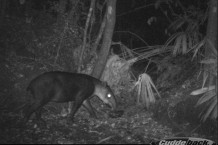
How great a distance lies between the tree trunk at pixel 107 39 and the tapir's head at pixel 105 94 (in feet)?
2.52

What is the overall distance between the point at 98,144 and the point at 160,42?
7.09m

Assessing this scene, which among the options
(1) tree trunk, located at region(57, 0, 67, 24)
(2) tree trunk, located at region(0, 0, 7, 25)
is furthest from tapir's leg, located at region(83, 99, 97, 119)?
(2) tree trunk, located at region(0, 0, 7, 25)

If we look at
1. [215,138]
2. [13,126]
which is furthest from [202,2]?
[13,126]

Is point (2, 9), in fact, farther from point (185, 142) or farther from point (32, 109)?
point (185, 142)

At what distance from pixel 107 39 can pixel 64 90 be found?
2322mm

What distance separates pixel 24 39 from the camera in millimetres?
10781

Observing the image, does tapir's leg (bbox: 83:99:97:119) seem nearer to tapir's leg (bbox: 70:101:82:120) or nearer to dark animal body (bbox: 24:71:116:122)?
dark animal body (bbox: 24:71:116:122)

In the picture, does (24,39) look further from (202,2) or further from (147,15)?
(202,2)

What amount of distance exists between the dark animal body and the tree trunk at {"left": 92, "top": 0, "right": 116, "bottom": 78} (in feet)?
2.53

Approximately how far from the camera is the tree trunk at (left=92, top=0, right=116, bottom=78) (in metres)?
9.52

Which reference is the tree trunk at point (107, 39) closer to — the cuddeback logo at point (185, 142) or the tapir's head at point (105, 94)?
the tapir's head at point (105, 94)

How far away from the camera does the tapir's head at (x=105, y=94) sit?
9.27 m

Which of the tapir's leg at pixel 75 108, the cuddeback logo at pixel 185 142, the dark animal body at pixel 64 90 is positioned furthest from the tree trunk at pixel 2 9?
the cuddeback logo at pixel 185 142

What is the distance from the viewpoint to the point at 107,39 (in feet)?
32.1
